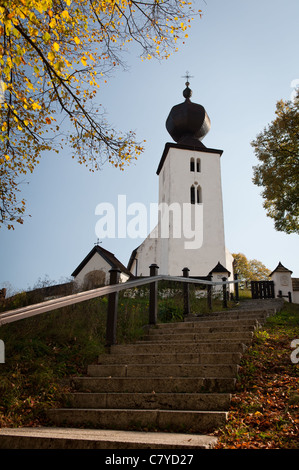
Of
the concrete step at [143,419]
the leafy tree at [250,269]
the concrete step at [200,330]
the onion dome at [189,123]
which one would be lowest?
the concrete step at [143,419]

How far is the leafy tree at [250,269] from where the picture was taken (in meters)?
45.5

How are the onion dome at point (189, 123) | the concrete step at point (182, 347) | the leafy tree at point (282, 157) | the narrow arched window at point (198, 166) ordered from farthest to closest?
the onion dome at point (189, 123), the narrow arched window at point (198, 166), the leafy tree at point (282, 157), the concrete step at point (182, 347)

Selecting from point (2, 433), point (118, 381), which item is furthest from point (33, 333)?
point (2, 433)

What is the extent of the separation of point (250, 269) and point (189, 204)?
23477mm

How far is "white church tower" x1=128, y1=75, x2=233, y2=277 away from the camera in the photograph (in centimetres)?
2548

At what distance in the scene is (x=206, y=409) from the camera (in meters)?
3.46

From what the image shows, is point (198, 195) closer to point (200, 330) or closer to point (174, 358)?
point (200, 330)

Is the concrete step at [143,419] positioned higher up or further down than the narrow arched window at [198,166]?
further down

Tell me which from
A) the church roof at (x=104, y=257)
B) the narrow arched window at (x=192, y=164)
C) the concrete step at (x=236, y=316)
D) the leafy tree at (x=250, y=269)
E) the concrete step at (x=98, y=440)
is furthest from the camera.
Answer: the leafy tree at (x=250, y=269)

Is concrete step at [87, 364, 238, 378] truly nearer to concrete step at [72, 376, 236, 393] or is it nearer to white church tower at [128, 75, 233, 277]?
concrete step at [72, 376, 236, 393]

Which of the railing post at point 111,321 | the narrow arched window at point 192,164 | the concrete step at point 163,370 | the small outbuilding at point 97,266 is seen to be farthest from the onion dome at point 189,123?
the concrete step at point 163,370

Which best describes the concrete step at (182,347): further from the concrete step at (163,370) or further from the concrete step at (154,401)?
the concrete step at (154,401)

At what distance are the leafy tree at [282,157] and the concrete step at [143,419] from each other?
14.5 m
